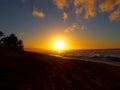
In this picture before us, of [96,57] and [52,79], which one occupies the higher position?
[96,57]

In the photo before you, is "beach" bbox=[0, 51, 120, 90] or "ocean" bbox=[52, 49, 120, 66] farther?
"ocean" bbox=[52, 49, 120, 66]

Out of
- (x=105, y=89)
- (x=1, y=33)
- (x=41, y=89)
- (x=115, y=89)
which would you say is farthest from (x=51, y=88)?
(x=1, y=33)

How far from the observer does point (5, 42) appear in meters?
57.5

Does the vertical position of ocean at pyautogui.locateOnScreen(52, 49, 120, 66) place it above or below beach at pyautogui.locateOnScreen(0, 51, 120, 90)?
above

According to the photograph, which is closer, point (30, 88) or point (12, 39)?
point (30, 88)

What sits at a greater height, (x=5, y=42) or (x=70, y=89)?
(x=5, y=42)

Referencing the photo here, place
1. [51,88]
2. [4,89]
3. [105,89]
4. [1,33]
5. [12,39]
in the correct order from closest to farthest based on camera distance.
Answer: [4,89], [51,88], [105,89], [1,33], [12,39]

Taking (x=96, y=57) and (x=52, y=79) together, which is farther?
(x=96, y=57)

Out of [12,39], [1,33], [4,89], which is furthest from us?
[12,39]

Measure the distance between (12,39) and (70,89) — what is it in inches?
2100

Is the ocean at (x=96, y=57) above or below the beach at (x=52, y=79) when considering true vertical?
above

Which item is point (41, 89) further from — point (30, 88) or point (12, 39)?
point (12, 39)

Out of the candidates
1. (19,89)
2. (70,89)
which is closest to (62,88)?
(70,89)

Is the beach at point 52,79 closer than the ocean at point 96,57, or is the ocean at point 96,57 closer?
the beach at point 52,79
